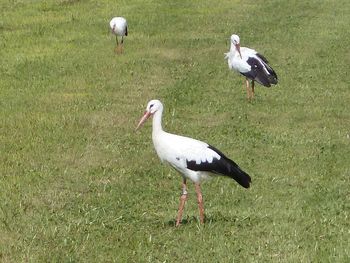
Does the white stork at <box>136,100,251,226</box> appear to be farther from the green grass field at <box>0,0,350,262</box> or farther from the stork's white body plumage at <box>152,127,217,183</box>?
the green grass field at <box>0,0,350,262</box>

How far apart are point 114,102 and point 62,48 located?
7.39 m

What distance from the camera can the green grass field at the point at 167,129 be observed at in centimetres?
1035

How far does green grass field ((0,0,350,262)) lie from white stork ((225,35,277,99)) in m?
0.48

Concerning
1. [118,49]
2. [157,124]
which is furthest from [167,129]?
[118,49]

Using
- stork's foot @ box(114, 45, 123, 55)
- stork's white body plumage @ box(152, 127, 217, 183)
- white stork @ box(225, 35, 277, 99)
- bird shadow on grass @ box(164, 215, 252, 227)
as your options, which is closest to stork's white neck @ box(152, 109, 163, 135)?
stork's white body plumage @ box(152, 127, 217, 183)

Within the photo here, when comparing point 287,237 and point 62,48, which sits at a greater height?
point 287,237

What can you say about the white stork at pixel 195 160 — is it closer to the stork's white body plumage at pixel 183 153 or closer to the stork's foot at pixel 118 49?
the stork's white body plumage at pixel 183 153

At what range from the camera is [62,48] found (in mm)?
25688

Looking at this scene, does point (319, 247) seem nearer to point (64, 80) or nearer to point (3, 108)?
point (3, 108)

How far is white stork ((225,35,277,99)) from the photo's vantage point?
19.7 metres

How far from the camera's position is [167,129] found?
16.5 m

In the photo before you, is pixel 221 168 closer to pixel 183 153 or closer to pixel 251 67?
pixel 183 153

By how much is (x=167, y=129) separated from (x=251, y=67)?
4.28 metres

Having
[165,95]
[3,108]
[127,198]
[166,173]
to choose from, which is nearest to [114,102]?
[165,95]
